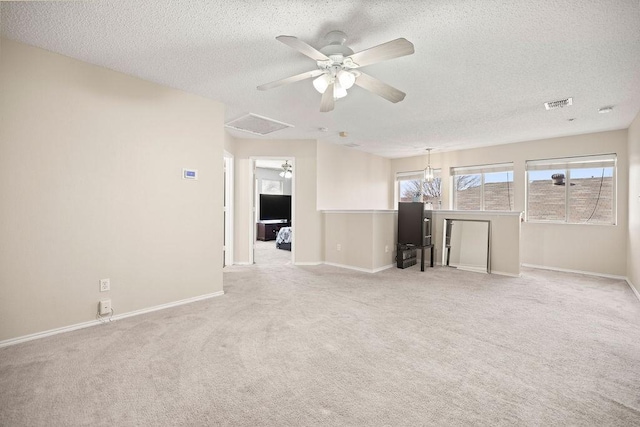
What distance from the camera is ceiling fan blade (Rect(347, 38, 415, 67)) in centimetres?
187

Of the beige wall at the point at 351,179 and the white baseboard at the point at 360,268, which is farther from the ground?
the beige wall at the point at 351,179

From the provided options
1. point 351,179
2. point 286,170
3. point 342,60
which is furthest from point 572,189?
point 286,170

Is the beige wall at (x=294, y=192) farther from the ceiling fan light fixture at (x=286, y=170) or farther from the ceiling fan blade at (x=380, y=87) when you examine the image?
the ceiling fan light fixture at (x=286, y=170)

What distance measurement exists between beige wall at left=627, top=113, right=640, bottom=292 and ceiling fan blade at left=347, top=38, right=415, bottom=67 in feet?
13.6

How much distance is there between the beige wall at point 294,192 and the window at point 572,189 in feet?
14.3

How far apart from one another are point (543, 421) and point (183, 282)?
3393 mm

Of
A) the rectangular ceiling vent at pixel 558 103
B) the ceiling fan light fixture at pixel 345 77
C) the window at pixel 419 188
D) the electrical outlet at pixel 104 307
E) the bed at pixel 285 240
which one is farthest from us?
the bed at pixel 285 240

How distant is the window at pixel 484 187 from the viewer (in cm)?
607

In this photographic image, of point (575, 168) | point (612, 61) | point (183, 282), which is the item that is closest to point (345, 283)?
point (183, 282)

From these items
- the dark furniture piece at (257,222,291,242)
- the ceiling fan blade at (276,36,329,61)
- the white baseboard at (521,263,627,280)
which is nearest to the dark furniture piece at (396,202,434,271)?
the white baseboard at (521,263,627,280)

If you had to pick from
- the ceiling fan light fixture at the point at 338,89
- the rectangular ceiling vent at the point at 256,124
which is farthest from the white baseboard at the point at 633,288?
the rectangular ceiling vent at the point at 256,124

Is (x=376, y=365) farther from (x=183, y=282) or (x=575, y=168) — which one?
(x=575, y=168)

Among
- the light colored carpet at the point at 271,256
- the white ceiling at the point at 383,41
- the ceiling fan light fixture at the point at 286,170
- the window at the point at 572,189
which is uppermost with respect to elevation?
the white ceiling at the point at 383,41

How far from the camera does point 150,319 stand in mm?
2908
